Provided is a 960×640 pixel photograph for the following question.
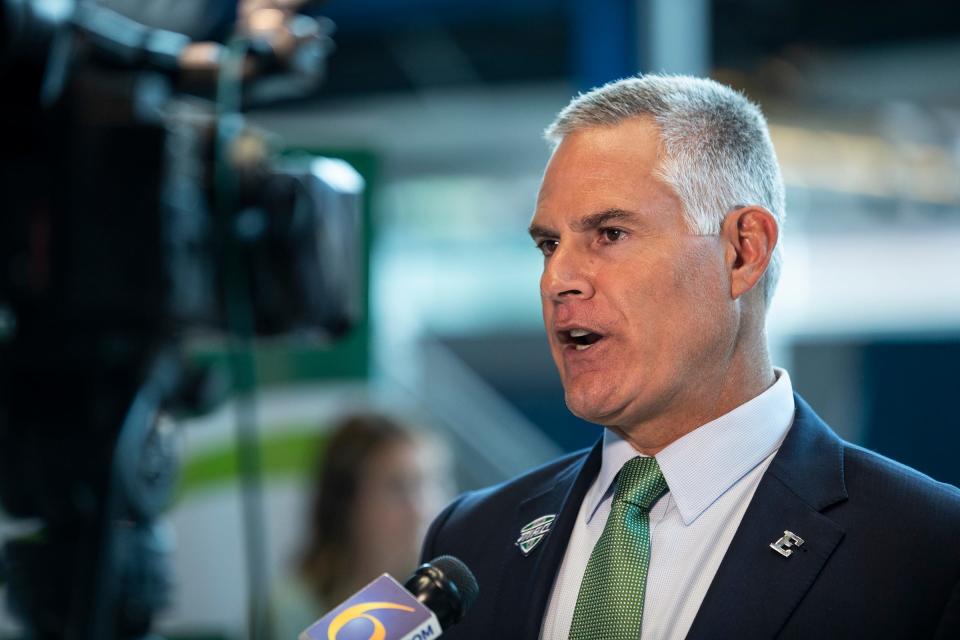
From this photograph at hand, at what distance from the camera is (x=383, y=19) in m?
4.27

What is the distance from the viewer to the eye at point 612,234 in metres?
1.44

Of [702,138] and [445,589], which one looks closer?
[445,589]

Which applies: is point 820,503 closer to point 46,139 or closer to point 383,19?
point 46,139

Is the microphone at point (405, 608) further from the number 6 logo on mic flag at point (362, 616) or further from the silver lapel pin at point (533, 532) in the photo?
the silver lapel pin at point (533, 532)

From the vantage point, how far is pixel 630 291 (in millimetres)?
1428

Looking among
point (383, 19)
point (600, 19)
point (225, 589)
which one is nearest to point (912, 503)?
point (600, 19)

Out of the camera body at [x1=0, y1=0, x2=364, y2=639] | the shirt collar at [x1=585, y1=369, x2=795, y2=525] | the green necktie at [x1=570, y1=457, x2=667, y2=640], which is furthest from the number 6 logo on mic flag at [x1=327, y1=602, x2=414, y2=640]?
the camera body at [x1=0, y1=0, x2=364, y2=639]

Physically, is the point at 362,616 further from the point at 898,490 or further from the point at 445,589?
the point at 898,490

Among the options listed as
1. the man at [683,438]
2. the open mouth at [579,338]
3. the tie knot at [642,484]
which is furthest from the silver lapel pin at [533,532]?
the open mouth at [579,338]

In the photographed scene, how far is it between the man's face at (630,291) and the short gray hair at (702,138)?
2 cm

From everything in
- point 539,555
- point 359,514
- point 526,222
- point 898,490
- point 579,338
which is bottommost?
point 359,514

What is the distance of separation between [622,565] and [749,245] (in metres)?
0.41

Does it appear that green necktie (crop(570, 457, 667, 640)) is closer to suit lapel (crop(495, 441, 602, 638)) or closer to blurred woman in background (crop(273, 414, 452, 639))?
suit lapel (crop(495, 441, 602, 638))

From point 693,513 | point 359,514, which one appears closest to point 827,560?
point 693,513
